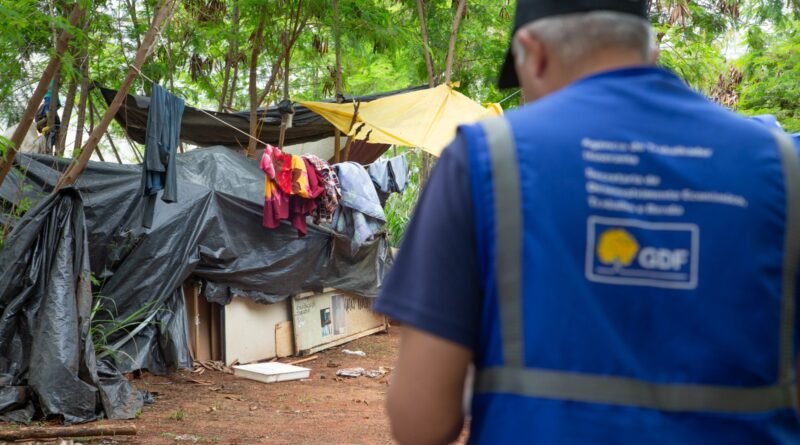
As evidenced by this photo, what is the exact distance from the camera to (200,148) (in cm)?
1075

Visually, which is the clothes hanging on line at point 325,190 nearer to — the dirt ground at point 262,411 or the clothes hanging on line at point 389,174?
the clothes hanging on line at point 389,174

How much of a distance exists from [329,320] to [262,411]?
4147 millimetres

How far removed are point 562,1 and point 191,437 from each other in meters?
6.22

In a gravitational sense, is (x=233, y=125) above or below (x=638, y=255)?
above

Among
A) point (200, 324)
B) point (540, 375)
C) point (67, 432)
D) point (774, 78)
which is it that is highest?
point (774, 78)

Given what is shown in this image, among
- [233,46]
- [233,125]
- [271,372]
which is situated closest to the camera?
[271,372]

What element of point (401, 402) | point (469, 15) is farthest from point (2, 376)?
point (469, 15)

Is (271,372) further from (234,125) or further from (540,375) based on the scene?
(540,375)

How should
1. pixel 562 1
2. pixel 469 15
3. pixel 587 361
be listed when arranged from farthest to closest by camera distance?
pixel 469 15 → pixel 562 1 → pixel 587 361

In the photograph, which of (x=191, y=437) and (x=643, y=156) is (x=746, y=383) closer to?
(x=643, y=156)

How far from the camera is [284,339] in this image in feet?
37.9

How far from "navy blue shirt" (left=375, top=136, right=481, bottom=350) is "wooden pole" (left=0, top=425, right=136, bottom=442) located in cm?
574

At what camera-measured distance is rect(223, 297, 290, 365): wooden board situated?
1062cm

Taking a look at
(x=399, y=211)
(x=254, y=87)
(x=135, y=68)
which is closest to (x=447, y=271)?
(x=135, y=68)
